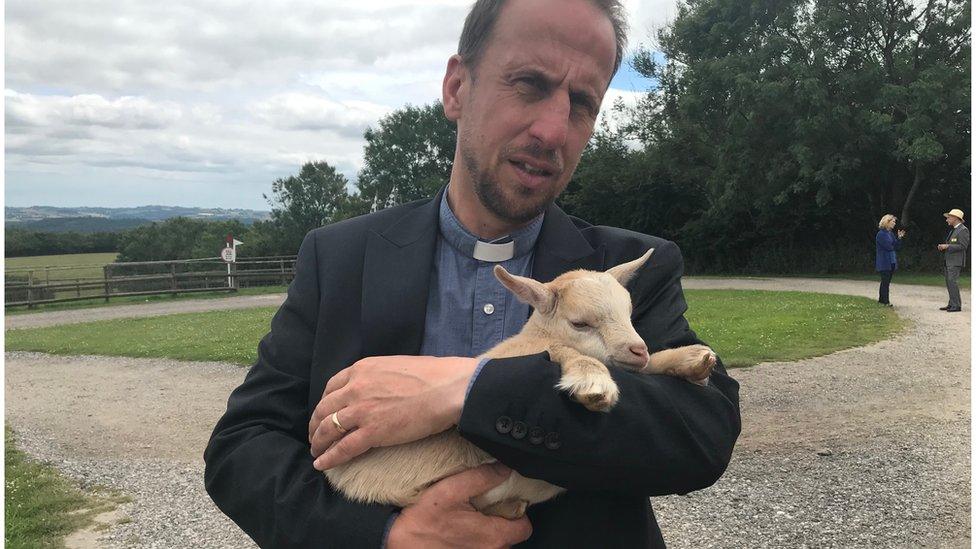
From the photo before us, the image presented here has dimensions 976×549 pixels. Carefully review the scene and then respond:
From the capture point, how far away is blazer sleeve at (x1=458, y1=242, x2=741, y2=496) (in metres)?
1.94

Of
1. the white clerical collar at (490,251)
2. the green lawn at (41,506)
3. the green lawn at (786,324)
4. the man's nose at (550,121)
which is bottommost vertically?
the green lawn at (41,506)

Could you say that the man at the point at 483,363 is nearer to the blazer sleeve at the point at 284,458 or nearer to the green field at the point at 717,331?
the blazer sleeve at the point at 284,458

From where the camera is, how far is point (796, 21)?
32594 mm

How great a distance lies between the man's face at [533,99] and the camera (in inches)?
92.5

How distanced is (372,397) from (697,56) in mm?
37794

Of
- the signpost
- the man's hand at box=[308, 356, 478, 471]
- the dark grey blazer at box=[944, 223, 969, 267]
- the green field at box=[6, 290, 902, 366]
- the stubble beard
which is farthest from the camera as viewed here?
the signpost

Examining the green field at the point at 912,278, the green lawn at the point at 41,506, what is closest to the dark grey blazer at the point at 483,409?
the green lawn at the point at 41,506

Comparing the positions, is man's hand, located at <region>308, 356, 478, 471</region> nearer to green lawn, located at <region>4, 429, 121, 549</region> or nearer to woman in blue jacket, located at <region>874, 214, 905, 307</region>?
green lawn, located at <region>4, 429, 121, 549</region>

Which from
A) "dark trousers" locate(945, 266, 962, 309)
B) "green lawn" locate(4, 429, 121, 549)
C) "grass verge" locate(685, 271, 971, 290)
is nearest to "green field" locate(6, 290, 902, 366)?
"dark trousers" locate(945, 266, 962, 309)

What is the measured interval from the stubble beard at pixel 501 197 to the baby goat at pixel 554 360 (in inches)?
9.3

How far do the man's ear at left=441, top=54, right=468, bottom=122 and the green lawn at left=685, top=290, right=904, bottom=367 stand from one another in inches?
429

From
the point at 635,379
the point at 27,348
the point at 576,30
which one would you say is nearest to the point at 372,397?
the point at 635,379

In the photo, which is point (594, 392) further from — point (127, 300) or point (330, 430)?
point (127, 300)

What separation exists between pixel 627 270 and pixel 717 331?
47.5 ft
